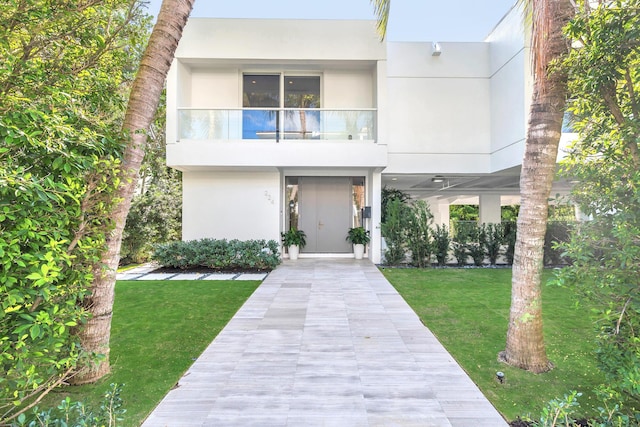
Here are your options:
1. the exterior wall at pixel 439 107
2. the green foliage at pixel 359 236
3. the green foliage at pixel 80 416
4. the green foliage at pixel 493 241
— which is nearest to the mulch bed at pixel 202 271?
the green foliage at pixel 359 236

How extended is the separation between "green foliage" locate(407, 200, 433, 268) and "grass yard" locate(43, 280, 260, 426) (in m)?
4.99

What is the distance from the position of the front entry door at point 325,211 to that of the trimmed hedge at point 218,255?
288cm

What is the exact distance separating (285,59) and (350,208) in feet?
18.7

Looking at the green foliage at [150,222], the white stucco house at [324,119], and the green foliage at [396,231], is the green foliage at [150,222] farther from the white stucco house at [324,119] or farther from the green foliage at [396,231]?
the green foliage at [396,231]

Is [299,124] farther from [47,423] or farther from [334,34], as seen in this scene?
[47,423]

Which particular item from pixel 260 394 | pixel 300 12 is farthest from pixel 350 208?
pixel 260 394

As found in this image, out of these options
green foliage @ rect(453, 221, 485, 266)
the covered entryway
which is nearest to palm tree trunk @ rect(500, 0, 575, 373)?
green foliage @ rect(453, 221, 485, 266)

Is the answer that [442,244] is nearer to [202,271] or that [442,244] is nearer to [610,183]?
[202,271]

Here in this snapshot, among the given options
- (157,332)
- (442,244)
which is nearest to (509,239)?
(442,244)

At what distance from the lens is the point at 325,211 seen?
12.5 metres

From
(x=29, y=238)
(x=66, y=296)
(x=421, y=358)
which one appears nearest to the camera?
(x=29, y=238)

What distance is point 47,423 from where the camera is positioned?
2014 millimetres

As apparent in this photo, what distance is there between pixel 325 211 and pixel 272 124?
159 inches

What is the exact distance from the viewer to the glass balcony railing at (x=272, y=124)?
392 inches
